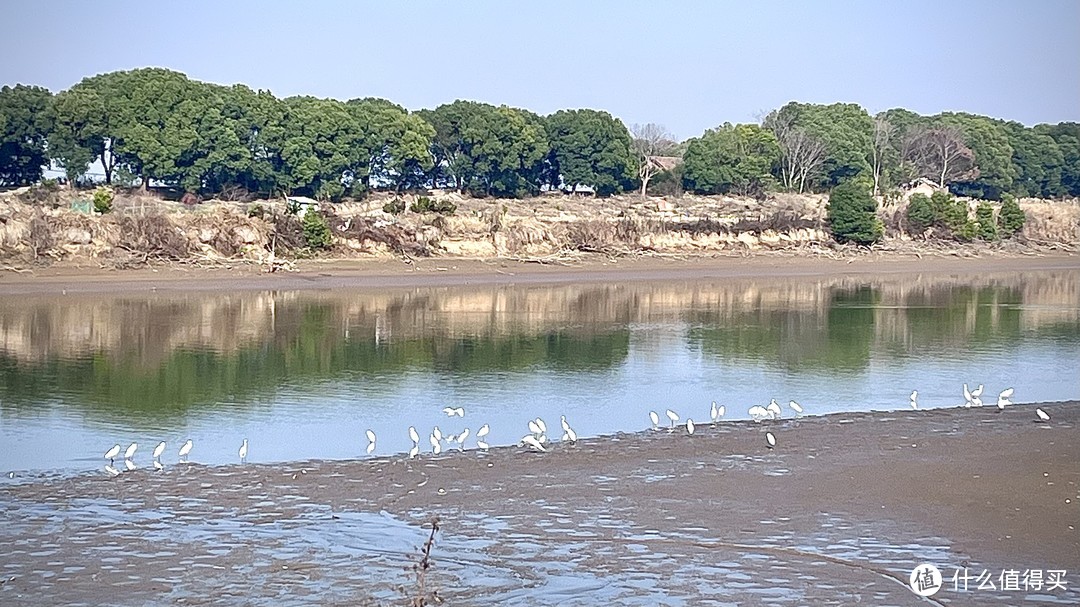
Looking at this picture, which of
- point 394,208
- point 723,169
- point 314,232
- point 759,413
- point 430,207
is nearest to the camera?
point 759,413

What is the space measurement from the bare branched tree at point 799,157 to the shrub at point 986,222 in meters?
13.5

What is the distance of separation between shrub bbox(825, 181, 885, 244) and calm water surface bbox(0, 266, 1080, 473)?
17.5m

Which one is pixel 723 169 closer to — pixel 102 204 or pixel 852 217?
pixel 852 217

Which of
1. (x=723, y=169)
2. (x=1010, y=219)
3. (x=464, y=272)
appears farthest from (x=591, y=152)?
(x=464, y=272)

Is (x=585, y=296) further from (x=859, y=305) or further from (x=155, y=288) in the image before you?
(x=155, y=288)

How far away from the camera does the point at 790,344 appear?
25.9m

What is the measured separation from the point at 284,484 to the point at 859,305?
2703 cm

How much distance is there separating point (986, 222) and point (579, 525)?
5688 centimetres

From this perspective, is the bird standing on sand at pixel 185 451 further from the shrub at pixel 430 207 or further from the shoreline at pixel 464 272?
the shrub at pixel 430 207

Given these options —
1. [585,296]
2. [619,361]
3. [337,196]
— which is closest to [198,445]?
[619,361]

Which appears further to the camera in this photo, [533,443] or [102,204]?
[102,204]

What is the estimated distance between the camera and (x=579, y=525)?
1036cm

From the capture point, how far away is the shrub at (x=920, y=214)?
198 feet

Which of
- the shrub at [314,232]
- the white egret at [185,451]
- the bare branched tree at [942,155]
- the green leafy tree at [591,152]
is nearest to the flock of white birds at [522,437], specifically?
the white egret at [185,451]
